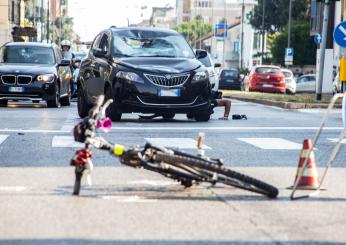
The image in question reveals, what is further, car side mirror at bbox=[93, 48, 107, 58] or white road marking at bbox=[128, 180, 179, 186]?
car side mirror at bbox=[93, 48, 107, 58]

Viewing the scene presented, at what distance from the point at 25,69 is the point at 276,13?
91.6 meters

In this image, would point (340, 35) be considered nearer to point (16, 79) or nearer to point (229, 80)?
point (16, 79)

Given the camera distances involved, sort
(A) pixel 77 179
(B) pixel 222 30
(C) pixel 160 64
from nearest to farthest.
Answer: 1. (A) pixel 77 179
2. (C) pixel 160 64
3. (B) pixel 222 30

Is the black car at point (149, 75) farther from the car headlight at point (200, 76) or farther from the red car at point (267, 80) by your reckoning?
the red car at point (267, 80)

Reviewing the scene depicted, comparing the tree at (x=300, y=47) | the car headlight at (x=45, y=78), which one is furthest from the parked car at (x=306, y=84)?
the car headlight at (x=45, y=78)

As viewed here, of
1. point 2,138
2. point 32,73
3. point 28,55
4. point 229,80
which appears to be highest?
point 28,55

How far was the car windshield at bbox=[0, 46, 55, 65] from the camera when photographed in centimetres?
3000

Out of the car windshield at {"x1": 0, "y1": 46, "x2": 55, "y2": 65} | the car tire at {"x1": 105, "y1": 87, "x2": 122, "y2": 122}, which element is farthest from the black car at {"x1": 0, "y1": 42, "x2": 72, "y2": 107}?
the car tire at {"x1": 105, "y1": 87, "x2": 122, "y2": 122}

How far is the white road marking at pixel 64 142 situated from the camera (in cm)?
1523

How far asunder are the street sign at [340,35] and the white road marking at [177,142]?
46.9 feet

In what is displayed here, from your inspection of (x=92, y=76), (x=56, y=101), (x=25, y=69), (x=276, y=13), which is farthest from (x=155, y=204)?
(x=276, y=13)

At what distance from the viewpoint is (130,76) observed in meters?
21.0

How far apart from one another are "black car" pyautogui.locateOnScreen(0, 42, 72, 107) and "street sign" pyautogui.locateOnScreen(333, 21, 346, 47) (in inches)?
268

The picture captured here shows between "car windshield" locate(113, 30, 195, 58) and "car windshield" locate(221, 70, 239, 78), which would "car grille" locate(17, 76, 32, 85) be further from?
"car windshield" locate(221, 70, 239, 78)
